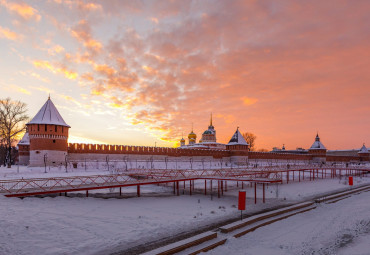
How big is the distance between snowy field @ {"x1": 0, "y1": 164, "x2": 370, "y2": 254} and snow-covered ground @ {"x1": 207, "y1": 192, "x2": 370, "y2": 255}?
0.04 meters

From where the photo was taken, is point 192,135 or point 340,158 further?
point 192,135

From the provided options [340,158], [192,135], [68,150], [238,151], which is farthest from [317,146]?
[68,150]

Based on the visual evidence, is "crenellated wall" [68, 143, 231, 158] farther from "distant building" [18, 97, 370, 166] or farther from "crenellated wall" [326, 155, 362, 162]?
"crenellated wall" [326, 155, 362, 162]

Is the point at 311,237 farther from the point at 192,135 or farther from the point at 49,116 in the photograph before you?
the point at 192,135

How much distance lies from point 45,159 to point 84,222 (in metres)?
21.2

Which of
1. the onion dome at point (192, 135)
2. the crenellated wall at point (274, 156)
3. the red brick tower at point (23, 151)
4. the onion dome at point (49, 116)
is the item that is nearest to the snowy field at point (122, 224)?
the onion dome at point (49, 116)

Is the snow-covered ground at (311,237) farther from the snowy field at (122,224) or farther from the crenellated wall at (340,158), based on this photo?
the crenellated wall at (340,158)

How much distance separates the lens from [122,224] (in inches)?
562

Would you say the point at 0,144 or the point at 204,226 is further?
the point at 0,144

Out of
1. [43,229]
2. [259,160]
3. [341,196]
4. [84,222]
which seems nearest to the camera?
[43,229]

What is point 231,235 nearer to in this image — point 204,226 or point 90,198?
point 204,226

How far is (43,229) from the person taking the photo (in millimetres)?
12188

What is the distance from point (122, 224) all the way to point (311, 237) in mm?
9457

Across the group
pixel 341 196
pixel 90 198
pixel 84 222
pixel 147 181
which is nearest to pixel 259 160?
pixel 341 196
